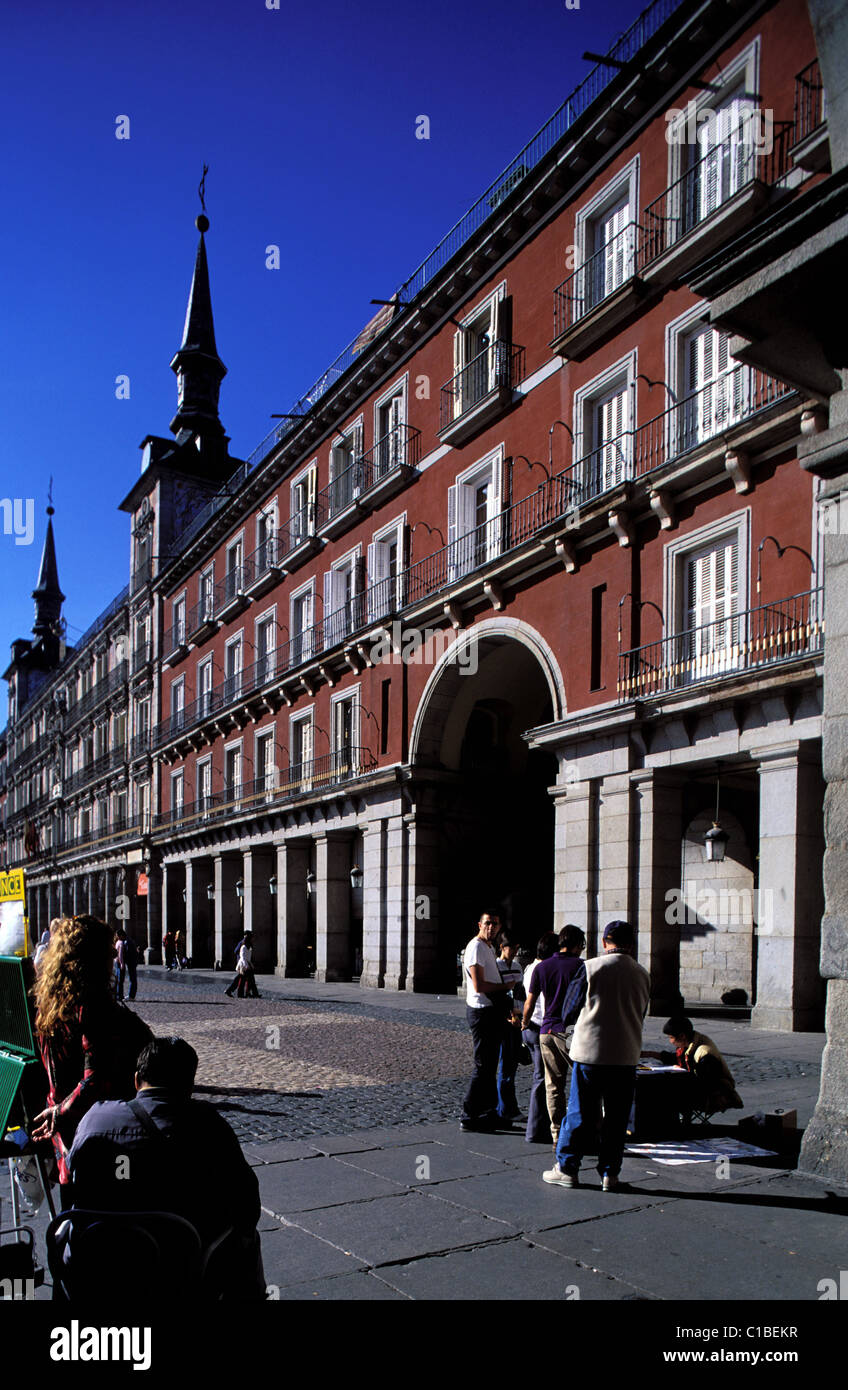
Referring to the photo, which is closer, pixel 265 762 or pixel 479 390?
pixel 479 390

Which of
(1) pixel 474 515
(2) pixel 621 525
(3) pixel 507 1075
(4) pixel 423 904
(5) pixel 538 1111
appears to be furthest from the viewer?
(4) pixel 423 904

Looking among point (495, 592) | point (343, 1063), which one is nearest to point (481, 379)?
point (495, 592)

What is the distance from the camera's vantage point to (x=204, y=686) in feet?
140

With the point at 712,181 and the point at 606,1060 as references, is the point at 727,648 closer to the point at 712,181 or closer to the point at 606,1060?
the point at 712,181

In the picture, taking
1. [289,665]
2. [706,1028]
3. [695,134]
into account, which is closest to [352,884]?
[289,665]

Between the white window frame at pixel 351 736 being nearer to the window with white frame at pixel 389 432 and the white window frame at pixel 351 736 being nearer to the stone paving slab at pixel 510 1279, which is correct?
the window with white frame at pixel 389 432

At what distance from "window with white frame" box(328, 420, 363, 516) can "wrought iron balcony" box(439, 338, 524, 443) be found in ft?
16.1

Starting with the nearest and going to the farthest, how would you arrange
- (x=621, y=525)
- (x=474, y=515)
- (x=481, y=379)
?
(x=621, y=525), (x=481, y=379), (x=474, y=515)

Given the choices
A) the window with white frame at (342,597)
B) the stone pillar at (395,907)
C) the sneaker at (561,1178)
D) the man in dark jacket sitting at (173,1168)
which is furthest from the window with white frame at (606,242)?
the man in dark jacket sitting at (173,1168)

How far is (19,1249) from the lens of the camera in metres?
3.92

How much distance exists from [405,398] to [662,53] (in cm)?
1065

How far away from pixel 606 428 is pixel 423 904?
1142cm

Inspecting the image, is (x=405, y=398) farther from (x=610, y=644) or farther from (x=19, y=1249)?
(x=19, y=1249)

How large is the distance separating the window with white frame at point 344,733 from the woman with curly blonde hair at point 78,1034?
2324cm
